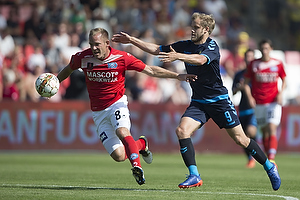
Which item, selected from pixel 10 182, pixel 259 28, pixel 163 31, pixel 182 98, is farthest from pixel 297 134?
pixel 10 182

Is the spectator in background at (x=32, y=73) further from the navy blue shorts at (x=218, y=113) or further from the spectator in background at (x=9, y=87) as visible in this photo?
the navy blue shorts at (x=218, y=113)

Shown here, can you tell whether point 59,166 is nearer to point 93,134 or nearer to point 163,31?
point 93,134

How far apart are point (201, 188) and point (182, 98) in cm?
1089

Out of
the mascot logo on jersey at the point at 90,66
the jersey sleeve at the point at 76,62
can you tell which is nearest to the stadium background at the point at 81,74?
the jersey sleeve at the point at 76,62

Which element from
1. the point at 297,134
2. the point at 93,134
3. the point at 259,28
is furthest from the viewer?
the point at 259,28

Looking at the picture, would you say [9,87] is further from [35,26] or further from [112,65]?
[112,65]

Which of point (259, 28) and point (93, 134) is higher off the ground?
point (259, 28)

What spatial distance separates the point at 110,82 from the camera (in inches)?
343

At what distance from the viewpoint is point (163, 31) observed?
21.4 metres

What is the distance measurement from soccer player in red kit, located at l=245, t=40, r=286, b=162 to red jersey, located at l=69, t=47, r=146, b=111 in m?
5.19

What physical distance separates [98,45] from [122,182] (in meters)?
2.43

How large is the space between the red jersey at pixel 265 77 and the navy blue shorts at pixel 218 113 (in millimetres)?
4938

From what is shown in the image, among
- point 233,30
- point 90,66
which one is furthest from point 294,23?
point 90,66

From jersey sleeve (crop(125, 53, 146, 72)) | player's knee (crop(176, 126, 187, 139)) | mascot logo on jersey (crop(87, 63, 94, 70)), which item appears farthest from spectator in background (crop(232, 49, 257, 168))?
mascot logo on jersey (crop(87, 63, 94, 70))
